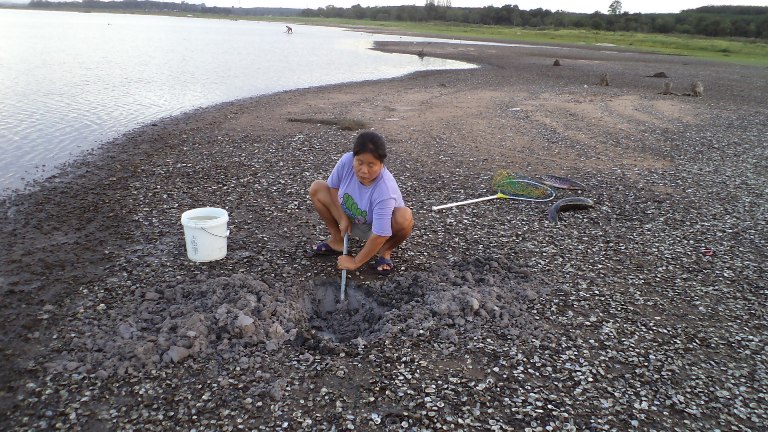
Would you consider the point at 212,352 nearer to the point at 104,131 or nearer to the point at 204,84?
the point at 104,131

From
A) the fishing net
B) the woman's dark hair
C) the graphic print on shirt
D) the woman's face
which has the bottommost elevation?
the fishing net

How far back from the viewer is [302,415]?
350 centimetres

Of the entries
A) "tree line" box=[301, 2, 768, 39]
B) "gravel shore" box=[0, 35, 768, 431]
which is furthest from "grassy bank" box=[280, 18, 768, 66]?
"gravel shore" box=[0, 35, 768, 431]

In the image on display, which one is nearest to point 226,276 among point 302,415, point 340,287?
point 340,287

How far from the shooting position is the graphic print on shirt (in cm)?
514

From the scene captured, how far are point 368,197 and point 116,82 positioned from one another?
729 inches

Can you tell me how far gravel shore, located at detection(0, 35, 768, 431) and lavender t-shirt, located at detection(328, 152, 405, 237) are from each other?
71 centimetres

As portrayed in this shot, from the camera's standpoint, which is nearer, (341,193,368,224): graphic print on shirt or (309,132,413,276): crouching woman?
(309,132,413,276): crouching woman

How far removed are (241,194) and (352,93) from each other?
12171mm

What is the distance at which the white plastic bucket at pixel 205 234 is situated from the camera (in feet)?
17.2

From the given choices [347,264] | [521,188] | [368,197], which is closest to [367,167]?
[368,197]

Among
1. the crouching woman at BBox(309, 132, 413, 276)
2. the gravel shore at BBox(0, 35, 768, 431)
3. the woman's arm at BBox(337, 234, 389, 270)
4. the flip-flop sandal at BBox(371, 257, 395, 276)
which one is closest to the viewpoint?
the gravel shore at BBox(0, 35, 768, 431)

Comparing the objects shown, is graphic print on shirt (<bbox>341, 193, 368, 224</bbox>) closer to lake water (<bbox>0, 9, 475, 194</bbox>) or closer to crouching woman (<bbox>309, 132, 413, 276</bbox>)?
crouching woman (<bbox>309, 132, 413, 276</bbox>)

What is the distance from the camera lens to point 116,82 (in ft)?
64.4
